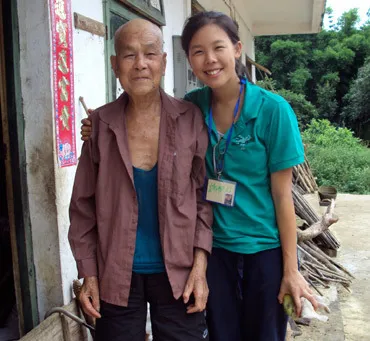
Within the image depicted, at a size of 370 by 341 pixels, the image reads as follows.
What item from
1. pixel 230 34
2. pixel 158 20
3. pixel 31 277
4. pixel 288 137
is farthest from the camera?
pixel 158 20

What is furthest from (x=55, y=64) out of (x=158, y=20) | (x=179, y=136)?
(x=158, y=20)

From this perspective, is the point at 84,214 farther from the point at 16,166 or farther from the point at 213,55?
the point at 16,166

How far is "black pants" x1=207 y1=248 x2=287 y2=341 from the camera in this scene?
68.4 inches

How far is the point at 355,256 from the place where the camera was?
5289 millimetres

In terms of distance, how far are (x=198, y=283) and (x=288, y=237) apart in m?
0.38

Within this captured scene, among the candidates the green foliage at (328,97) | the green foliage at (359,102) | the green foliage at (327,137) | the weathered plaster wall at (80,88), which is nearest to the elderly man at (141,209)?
the weathered plaster wall at (80,88)

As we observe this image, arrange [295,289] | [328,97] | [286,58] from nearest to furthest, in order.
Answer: [295,289]
[328,97]
[286,58]

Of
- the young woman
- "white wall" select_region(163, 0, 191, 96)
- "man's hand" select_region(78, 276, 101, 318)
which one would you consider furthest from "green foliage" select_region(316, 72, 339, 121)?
"man's hand" select_region(78, 276, 101, 318)

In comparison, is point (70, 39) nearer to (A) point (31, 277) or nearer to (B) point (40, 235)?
(B) point (40, 235)

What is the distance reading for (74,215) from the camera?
5.38ft

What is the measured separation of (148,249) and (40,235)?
94 centimetres

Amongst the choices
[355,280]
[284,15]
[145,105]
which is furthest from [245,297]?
[284,15]

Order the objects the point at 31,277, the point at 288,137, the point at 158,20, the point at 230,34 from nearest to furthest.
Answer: the point at 288,137 < the point at 230,34 < the point at 31,277 < the point at 158,20

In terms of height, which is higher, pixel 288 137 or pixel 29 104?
A: pixel 29 104
